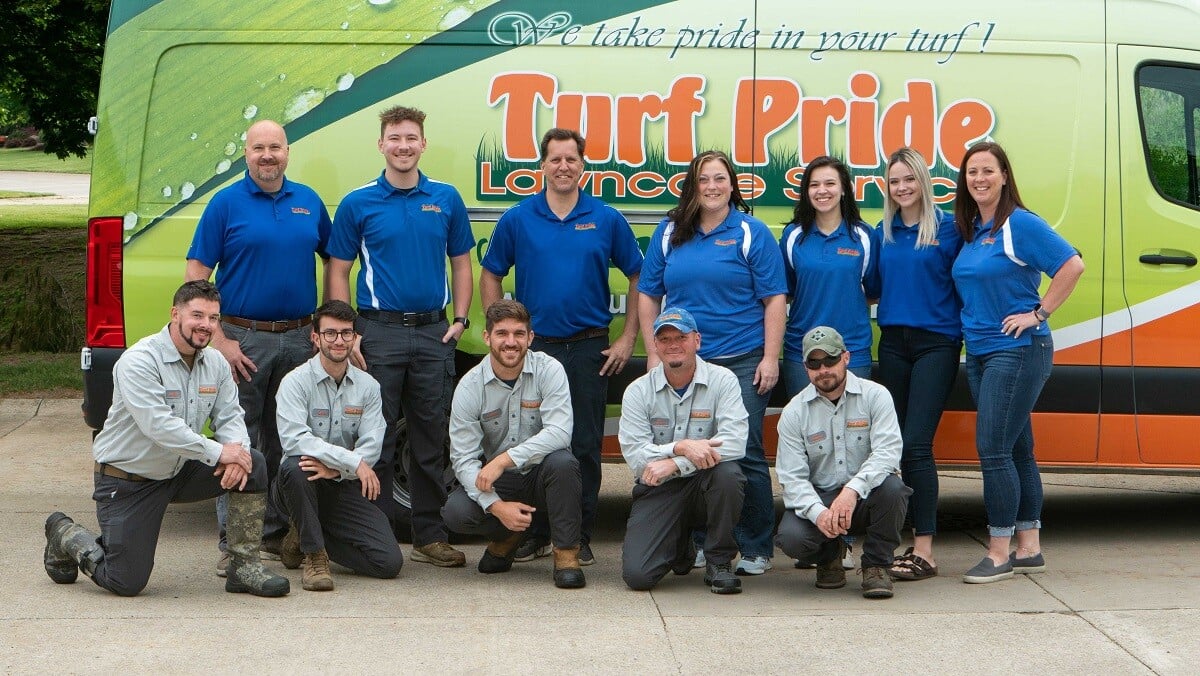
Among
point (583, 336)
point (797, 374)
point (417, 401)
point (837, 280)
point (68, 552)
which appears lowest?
point (68, 552)

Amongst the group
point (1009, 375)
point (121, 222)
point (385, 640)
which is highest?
point (121, 222)

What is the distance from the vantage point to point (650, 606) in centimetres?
520

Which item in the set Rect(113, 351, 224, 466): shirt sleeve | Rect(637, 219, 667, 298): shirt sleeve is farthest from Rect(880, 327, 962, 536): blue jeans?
Rect(113, 351, 224, 466): shirt sleeve

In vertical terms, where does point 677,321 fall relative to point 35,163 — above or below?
below

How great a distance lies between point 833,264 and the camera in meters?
5.60

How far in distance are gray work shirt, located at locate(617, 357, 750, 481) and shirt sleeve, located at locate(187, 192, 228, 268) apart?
178cm

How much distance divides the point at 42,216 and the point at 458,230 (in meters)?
14.5

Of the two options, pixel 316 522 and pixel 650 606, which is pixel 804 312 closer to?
pixel 650 606

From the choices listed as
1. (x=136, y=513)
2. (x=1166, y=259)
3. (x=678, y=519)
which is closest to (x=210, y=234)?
(x=136, y=513)

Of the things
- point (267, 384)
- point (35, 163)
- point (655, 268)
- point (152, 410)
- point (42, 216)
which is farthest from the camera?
point (35, 163)

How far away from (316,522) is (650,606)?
4.49ft

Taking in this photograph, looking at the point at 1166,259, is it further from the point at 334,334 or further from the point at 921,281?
the point at 334,334

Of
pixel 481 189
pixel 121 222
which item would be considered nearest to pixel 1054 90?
pixel 481 189

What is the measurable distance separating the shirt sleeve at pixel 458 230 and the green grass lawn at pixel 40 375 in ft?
16.8
